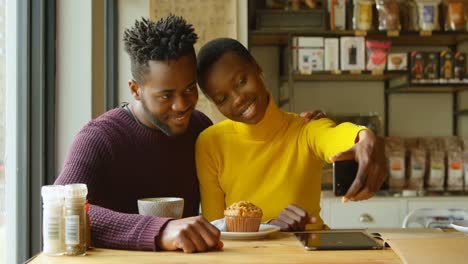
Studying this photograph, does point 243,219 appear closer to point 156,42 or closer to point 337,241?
point 337,241

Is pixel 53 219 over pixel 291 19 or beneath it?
beneath

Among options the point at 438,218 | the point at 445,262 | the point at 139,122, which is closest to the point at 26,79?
the point at 139,122

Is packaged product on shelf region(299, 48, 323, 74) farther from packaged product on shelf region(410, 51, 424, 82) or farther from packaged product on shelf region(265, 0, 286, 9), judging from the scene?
packaged product on shelf region(410, 51, 424, 82)

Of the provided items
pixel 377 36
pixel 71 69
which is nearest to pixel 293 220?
pixel 71 69

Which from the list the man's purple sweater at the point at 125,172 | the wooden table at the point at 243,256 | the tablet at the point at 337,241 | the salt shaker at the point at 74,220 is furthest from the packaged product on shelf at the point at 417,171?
the salt shaker at the point at 74,220

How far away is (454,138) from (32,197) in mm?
3016

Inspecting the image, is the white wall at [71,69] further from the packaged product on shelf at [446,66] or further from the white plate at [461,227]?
the packaged product on shelf at [446,66]

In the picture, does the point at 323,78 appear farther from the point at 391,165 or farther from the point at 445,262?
the point at 445,262

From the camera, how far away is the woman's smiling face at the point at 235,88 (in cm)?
184

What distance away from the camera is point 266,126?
1.97m

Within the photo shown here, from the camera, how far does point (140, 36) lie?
67.4 inches

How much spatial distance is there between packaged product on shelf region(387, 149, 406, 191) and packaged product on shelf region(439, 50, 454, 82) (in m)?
0.55

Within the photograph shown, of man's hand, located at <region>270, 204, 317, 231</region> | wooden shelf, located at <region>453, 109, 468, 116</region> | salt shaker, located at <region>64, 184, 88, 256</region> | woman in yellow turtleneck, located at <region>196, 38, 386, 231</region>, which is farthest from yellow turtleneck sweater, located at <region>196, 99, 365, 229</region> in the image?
wooden shelf, located at <region>453, 109, 468, 116</region>

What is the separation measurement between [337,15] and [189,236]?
3044mm
